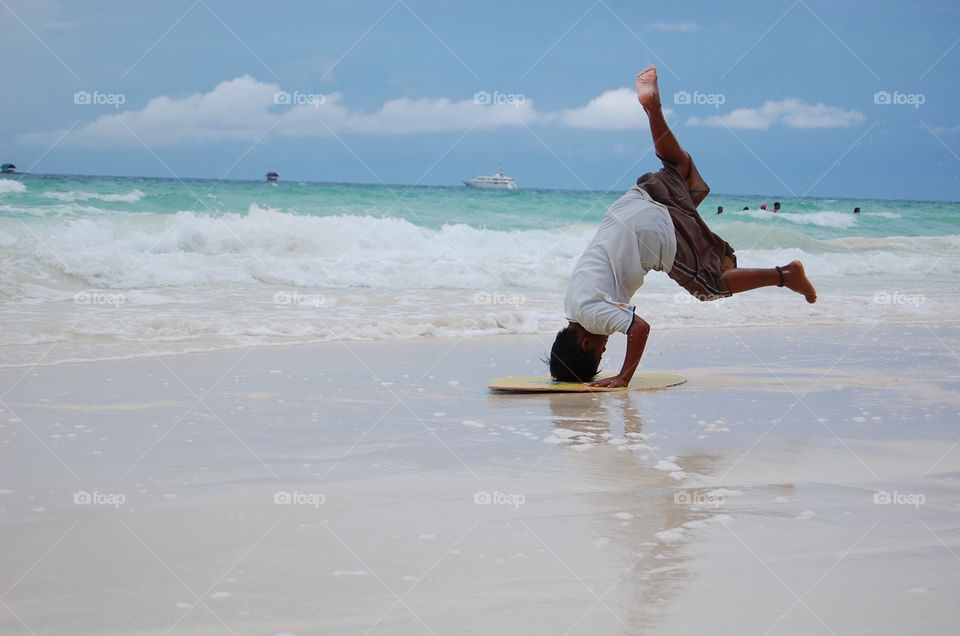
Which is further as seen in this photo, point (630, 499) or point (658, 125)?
point (658, 125)

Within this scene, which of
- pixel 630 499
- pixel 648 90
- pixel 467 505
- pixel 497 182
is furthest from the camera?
pixel 497 182

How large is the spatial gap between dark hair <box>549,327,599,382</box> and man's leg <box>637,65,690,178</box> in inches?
53.3

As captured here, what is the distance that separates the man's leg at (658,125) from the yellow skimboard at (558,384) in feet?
4.64

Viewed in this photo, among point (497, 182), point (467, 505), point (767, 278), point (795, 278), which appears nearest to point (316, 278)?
point (767, 278)

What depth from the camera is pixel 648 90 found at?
6793 mm

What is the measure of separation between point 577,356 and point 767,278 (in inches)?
54.6

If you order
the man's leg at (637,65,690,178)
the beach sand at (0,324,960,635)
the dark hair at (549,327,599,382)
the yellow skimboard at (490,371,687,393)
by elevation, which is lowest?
the beach sand at (0,324,960,635)

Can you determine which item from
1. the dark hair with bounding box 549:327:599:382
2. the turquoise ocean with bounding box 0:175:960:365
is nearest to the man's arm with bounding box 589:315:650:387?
the dark hair with bounding box 549:327:599:382

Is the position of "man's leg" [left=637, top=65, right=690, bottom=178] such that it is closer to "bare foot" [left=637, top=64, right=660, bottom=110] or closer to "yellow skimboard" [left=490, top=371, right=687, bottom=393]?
"bare foot" [left=637, top=64, right=660, bottom=110]

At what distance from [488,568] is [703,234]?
4200 mm

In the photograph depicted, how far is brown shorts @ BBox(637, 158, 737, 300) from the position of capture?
22.6 ft

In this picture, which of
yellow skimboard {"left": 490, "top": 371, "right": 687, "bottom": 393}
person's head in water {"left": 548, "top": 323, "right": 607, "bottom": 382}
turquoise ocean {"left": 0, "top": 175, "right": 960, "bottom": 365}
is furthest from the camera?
turquoise ocean {"left": 0, "top": 175, "right": 960, "bottom": 365}

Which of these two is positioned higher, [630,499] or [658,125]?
[658,125]

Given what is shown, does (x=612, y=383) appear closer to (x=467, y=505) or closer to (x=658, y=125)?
(x=658, y=125)
